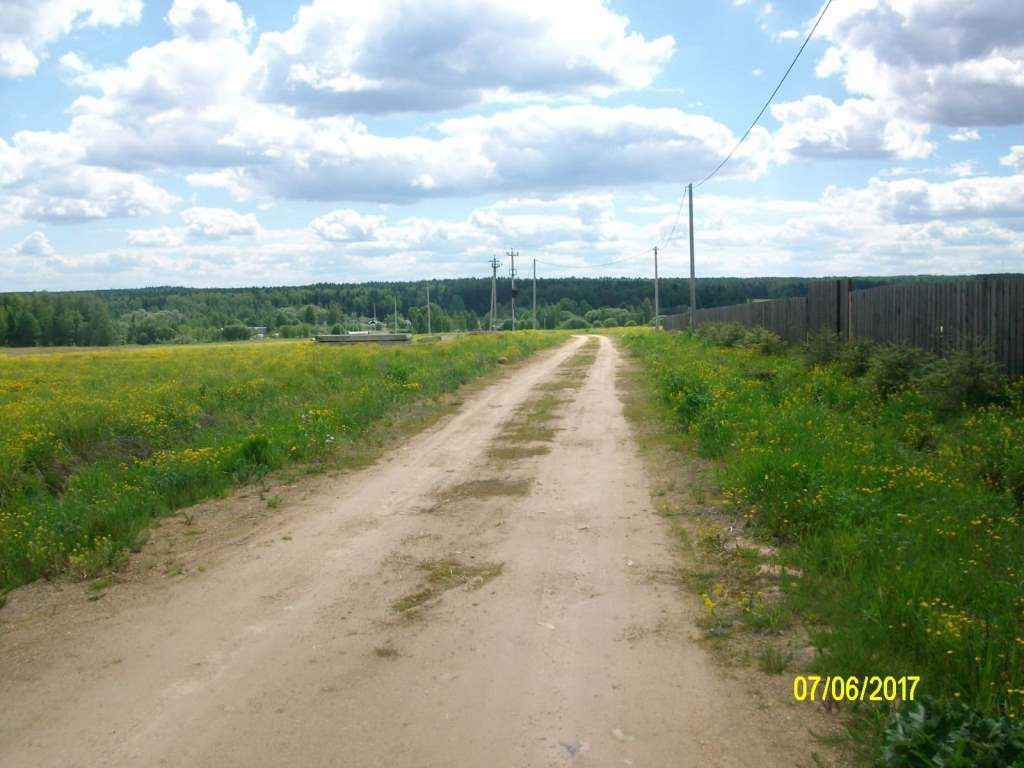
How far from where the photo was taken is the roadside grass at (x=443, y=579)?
6332mm

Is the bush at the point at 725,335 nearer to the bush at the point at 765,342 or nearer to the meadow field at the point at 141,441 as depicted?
the bush at the point at 765,342

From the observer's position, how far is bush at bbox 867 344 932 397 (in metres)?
14.3

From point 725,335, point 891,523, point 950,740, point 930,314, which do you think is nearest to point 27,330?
point 725,335

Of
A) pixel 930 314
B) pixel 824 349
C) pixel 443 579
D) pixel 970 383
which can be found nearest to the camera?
pixel 443 579

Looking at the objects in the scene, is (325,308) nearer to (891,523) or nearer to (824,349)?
(824,349)

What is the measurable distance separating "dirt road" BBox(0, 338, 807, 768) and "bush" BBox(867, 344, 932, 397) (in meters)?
7.27

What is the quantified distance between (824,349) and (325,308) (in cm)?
14228

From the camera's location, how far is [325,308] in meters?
156

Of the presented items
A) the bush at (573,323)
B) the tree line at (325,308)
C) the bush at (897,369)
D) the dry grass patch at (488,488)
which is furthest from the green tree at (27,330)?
the bush at (897,369)

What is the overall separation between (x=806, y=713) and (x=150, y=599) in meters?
4.84

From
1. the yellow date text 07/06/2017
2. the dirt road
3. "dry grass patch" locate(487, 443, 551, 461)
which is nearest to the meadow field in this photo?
the dirt road

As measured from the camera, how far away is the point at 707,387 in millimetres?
16438

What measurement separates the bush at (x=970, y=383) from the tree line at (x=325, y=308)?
62601mm

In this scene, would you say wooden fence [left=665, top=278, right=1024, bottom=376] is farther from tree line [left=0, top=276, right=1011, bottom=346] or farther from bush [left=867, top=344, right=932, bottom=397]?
tree line [left=0, top=276, right=1011, bottom=346]
